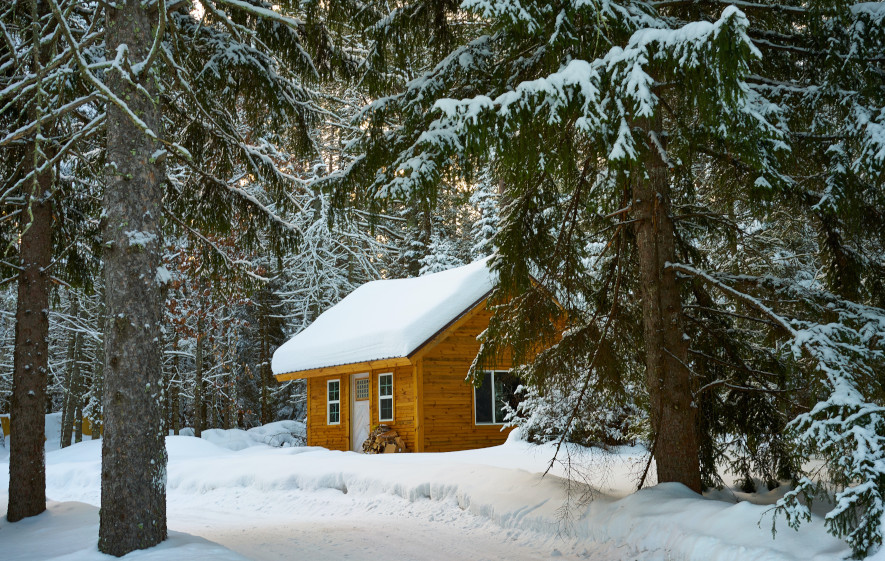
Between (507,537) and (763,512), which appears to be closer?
(763,512)

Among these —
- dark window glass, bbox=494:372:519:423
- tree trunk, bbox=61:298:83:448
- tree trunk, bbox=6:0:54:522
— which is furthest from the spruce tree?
tree trunk, bbox=61:298:83:448

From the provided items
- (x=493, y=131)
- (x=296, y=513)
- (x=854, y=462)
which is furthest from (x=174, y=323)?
(x=854, y=462)

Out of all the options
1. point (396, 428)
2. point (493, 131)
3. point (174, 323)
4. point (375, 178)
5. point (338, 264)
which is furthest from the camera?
point (338, 264)

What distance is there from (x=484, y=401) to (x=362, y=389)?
12.5 ft

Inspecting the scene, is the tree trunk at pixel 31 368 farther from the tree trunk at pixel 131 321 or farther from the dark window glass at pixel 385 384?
the dark window glass at pixel 385 384

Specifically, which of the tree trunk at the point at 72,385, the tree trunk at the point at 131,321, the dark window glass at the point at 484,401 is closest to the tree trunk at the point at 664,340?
the tree trunk at the point at 131,321

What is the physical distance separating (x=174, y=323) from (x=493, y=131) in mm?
18138

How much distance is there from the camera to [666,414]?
25.3 ft

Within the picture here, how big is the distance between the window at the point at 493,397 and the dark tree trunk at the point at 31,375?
10832 mm

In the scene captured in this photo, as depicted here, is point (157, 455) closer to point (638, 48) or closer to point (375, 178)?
point (375, 178)

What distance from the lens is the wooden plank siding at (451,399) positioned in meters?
17.6

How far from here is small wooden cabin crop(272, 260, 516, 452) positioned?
17.3 m

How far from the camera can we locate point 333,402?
21.2 meters

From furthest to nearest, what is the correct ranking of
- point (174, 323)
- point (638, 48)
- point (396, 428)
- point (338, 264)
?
point (338, 264) → point (174, 323) → point (396, 428) → point (638, 48)
